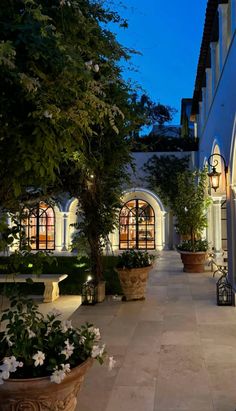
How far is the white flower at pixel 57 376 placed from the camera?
227cm

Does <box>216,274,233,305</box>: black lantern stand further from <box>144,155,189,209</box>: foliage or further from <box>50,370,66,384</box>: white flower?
<box>144,155,189,209</box>: foliage

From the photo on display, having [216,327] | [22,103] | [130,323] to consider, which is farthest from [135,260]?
[22,103]

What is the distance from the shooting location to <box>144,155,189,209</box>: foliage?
61.8 ft

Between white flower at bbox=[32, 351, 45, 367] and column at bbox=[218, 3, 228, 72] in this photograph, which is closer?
white flower at bbox=[32, 351, 45, 367]

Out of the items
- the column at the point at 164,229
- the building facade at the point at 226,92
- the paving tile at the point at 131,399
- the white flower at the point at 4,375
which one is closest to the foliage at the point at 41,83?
the white flower at the point at 4,375

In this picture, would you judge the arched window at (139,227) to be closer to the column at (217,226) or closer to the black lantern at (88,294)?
the column at (217,226)

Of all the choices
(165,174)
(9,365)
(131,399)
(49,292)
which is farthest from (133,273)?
(165,174)

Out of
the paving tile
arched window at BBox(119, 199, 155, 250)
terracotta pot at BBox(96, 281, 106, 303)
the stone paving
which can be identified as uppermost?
arched window at BBox(119, 199, 155, 250)

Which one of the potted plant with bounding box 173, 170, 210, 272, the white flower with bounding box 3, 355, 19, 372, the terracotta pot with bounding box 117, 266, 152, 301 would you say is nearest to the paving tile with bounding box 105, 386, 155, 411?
the white flower with bounding box 3, 355, 19, 372

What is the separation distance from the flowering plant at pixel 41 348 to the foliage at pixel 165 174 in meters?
16.3

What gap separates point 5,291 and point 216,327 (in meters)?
3.78

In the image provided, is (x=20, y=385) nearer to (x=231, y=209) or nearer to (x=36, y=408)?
(x=36, y=408)

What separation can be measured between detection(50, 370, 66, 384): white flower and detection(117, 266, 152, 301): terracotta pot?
490 centimetres

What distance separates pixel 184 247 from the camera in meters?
11.7
